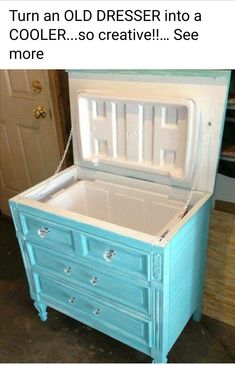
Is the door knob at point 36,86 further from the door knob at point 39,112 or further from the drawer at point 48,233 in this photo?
the drawer at point 48,233

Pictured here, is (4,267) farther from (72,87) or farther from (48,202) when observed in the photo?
(72,87)

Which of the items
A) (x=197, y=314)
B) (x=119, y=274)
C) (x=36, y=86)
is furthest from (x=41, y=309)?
(x=36, y=86)

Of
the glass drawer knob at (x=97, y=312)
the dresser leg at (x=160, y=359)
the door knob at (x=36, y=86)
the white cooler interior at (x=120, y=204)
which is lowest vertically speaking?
the dresser leg at (x=160, y=359)

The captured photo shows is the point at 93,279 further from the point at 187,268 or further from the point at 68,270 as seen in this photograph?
the point at 187,268

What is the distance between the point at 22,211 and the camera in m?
1.26

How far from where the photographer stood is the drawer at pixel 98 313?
1.19 m

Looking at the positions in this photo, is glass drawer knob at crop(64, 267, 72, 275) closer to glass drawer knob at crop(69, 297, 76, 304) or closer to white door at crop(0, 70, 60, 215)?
glass drawer knob at crop(69, 297, 76, 304)

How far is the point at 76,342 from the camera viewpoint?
1.44 meters

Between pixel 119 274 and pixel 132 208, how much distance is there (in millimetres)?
365

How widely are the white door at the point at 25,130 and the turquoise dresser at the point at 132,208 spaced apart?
1.46 feet

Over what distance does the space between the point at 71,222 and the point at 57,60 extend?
2.24 feet

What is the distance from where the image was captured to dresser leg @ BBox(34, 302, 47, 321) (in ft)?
4.95

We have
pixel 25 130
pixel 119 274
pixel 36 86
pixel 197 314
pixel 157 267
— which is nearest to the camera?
pixel 157 267

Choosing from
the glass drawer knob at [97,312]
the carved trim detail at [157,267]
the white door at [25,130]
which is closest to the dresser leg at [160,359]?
the glass drawer knob at [97,312]
